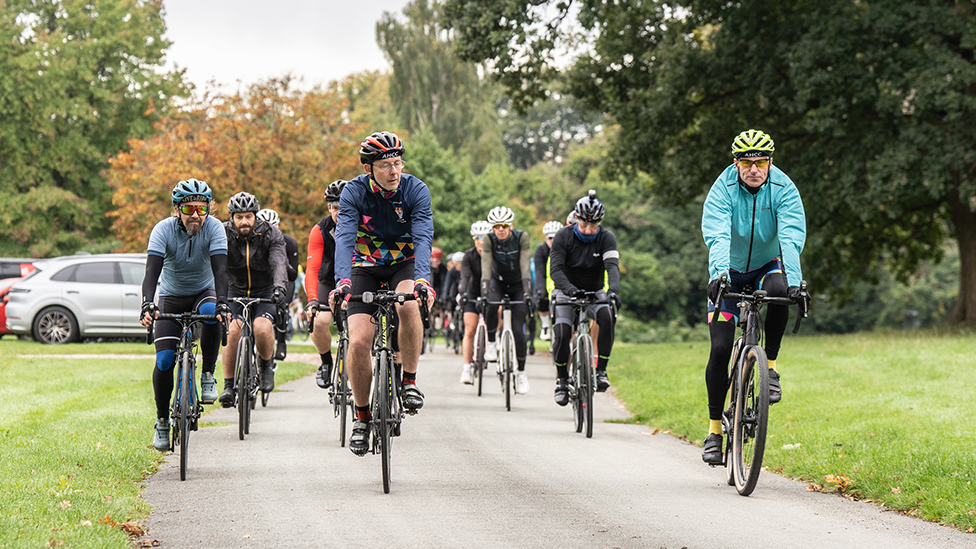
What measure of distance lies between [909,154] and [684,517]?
654 inches

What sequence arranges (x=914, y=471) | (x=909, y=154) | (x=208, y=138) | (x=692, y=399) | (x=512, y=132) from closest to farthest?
(x=914, y=471) → (x=692, y=399) → (x=909, y=154) → (x=208, y=138) → (x=512, y=132)

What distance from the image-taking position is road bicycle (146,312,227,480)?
7724 mm

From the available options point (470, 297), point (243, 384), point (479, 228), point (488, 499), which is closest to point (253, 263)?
point (243, 384)

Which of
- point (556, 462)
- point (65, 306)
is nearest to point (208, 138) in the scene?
point (65, 306)

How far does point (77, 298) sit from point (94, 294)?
348 mm

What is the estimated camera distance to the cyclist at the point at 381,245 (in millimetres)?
7078

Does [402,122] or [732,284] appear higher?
[402,122]

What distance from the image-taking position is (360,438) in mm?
7125

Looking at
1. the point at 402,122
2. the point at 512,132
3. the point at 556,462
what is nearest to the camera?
the point at 556,462

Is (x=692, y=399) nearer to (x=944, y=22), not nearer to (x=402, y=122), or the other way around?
Answer: (x=944, y=22)

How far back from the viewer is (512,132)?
2908 inches

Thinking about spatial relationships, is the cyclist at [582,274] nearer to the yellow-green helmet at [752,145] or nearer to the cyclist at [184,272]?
the yellow-green helmet at [752,145]

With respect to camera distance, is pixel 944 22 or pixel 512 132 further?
pixel 512 132

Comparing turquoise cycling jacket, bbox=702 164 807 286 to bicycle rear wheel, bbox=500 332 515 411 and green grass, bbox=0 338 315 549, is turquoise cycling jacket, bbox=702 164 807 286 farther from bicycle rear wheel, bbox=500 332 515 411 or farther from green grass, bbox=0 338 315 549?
bicycle rear wheel, bbox=500 332 515 411
